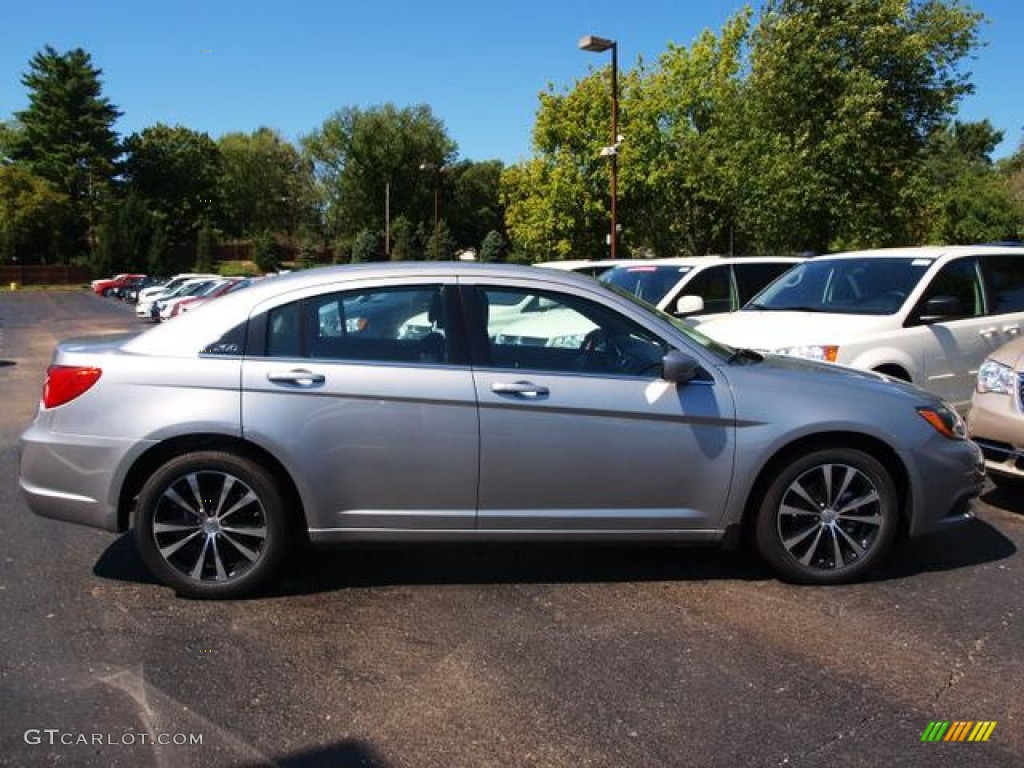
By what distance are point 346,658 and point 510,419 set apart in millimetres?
1310

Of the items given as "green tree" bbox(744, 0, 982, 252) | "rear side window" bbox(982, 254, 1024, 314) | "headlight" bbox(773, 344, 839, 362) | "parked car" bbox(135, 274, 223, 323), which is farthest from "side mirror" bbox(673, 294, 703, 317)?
"parked car" bbox(135, 274, 223, 323)

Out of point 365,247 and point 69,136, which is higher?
point 69,136

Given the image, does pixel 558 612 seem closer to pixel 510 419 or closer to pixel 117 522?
pixel 510 419

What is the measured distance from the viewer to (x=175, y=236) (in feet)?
291

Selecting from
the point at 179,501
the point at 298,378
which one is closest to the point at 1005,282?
the point at 298,378

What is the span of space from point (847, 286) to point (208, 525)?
6.06 metres

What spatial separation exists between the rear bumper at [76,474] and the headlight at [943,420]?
3958 millimetres

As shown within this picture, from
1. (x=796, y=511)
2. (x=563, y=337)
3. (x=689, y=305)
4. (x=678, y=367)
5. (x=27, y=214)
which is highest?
(x=27, y=214)

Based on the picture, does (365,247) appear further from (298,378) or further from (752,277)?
(298,378)

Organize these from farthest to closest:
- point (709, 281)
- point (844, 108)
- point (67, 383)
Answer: point (844, 108), point (709, 281), point (67, 383)

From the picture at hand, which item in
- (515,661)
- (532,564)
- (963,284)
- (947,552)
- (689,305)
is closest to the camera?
(515,661)

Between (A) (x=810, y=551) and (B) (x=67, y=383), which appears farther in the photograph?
(A) (x=810, y=551)

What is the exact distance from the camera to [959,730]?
3166mm

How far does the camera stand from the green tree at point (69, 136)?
74250 mm
